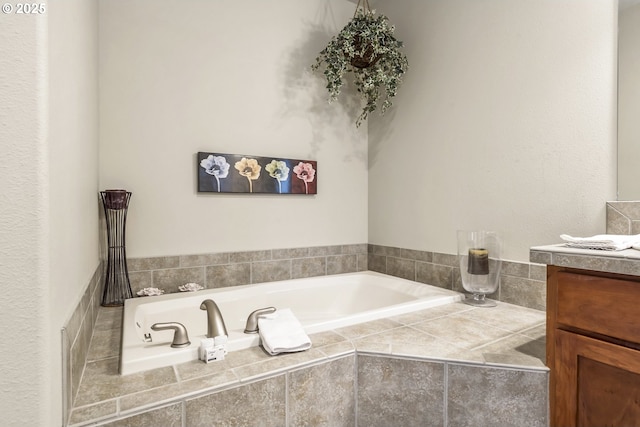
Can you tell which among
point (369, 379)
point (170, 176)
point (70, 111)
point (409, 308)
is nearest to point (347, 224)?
point (409, 308)

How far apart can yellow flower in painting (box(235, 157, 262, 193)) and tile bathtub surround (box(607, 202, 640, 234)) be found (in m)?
2.02

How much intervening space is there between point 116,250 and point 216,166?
2.58ft

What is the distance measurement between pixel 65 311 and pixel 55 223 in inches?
11.5

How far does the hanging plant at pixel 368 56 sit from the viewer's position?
2373 millimetres

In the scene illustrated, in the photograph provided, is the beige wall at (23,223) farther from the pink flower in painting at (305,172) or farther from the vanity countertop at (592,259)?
the pink flower in painting at (305,172)

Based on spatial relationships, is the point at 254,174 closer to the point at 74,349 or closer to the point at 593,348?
the point at 74,349

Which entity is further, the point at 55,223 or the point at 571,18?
the point at 571,18

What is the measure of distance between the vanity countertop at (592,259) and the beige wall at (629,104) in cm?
64

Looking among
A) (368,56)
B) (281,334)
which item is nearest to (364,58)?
(368,56)

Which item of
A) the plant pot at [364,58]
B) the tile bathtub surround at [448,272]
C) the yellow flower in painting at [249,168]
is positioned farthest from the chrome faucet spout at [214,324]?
the plant pot at [364,58]

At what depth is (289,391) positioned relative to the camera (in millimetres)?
1249

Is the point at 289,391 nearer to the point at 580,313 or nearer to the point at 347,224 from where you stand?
the point at 580,313

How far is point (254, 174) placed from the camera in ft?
8.26

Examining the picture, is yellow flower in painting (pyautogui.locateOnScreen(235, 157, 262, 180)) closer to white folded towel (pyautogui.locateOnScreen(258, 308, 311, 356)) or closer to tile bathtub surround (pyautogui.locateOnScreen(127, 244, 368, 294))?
tile bathtub surround (pyautogui.locateOnScreen(127, 244, 368, 294))
